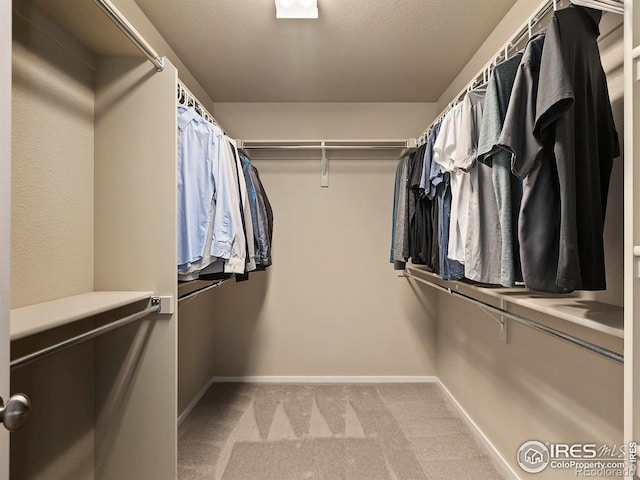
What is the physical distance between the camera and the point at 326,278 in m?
2.84

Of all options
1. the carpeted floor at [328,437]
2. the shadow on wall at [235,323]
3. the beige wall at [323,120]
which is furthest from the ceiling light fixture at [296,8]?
the carpeted floor at [328,437]


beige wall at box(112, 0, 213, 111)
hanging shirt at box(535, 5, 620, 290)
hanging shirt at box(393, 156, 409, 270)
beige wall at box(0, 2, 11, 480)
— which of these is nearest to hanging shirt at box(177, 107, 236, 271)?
beige wall at box(112, 0, 213, 111)

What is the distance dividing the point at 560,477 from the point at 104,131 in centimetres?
235

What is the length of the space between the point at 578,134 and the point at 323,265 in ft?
7.15

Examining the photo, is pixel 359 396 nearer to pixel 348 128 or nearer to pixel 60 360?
pixel 60 360

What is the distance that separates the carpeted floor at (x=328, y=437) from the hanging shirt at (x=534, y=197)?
1.36 m

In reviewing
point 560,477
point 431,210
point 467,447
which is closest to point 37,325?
point 431,210

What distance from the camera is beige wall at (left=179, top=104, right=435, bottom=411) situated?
2816 mm

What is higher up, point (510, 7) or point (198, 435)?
point (510, 7)

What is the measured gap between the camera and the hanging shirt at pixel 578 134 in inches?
31.4

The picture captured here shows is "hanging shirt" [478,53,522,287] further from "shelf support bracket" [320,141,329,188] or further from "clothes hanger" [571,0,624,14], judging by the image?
"shelf support bracket" [320,141,329,188]

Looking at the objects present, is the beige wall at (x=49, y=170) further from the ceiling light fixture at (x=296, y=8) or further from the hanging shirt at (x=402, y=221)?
the hanging shirt at (x=402, y=221)

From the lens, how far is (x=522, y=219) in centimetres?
92

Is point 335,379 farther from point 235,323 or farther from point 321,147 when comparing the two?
point 321,147
